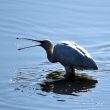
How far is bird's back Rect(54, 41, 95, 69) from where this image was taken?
11609 millimetres

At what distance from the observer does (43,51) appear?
13164mm

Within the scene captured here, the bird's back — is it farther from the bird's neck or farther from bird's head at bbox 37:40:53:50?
bird's head at bbox 37:40:53:50

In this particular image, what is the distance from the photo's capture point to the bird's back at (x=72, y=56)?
11.6 metres

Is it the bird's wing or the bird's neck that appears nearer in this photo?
the bird's wing

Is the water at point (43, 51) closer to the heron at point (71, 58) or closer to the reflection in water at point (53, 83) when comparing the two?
the reflection in water at point (53, 83)

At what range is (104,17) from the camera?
15.1 metres

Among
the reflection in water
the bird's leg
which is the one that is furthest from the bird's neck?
the bird's leg

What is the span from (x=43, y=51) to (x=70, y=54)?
4.78 feet

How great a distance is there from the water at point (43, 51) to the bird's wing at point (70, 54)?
37cm

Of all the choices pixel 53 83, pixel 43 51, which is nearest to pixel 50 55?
pixel 43 51

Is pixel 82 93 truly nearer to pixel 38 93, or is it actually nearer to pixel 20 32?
pixel 38 93

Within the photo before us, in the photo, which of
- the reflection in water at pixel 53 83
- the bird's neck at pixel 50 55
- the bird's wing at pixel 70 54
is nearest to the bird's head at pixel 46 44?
the bird's neck at pixel 50 55

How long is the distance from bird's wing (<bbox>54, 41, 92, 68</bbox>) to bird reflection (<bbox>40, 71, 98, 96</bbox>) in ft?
0.89

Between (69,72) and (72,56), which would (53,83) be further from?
(72,56)
